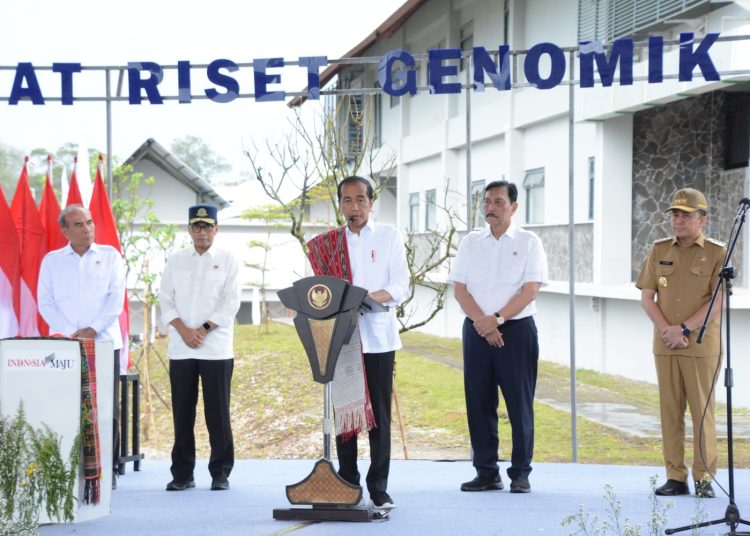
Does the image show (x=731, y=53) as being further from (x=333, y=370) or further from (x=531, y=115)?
(x=333, y=370)

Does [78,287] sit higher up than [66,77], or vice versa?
[66,77]

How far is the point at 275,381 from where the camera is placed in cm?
1573

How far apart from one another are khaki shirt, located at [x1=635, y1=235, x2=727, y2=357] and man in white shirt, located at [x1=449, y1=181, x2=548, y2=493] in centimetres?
61

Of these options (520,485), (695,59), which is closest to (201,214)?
(520,485)

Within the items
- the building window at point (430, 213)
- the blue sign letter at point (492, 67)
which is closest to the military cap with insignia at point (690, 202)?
the blue sign letter at point (492, 67)

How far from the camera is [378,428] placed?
4801 mm

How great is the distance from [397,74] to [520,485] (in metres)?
2.55

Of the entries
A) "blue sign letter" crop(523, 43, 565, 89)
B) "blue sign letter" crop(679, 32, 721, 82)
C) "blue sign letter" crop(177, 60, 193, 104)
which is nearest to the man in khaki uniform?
"blue sign letter" crop(679, 32, 721, 82)

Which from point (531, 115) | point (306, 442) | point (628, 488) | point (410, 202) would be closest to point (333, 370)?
point (628, 488)

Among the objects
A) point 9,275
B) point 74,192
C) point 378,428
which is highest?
point 74,192

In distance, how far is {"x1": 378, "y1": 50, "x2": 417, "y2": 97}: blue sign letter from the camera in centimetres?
616

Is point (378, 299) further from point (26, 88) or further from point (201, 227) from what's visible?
point (26, 88)

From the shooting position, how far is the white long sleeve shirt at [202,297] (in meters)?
5.40

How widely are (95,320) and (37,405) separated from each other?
40.5 inches
